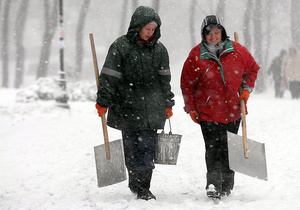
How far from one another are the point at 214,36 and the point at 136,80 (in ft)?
2.93

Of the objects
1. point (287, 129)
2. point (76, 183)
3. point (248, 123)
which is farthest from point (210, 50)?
point (248, 123)

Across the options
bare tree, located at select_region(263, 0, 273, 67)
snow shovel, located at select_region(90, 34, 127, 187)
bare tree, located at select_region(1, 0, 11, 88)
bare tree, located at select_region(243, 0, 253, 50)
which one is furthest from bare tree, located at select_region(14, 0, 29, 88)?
snow shovel, located at select_region(90, 34, 127, 187)

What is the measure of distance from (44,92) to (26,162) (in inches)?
458

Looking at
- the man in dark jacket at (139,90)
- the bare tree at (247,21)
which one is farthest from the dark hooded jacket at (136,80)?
the bare tree at (247,21)

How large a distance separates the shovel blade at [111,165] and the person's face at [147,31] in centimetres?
111

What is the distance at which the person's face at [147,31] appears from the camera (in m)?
4.00

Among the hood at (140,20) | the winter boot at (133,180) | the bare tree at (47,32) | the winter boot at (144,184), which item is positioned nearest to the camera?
the hood at (140,20)

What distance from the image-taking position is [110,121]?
4297 mm

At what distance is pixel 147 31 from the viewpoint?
13.1 feet

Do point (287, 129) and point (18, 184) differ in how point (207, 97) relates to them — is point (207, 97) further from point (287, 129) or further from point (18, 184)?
point (287, 129)

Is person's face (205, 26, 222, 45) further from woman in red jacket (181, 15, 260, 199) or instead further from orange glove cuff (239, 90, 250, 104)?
orange glove cuff (239, 90, 250, 104)

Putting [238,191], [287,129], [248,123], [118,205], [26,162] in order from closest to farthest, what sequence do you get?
[118,205], [238,191], [26,162], [287,129], [248,123]

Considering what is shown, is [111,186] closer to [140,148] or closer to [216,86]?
[140,148]

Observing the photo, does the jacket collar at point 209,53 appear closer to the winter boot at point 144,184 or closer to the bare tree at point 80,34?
the winter boot at point 144,184
